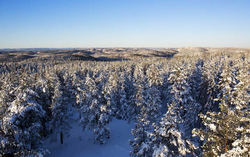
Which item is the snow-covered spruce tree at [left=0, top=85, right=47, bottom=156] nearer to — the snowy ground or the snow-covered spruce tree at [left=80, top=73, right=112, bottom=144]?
the snow-covered spruce tree at [left=80, top=73, right=112, bottom=144]

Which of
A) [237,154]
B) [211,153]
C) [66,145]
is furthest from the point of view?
[66,145]

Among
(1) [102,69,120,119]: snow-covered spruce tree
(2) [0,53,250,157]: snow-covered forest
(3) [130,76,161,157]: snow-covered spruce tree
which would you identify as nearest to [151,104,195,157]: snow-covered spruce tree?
(2) [0,53,250,157]: snow-covered forest

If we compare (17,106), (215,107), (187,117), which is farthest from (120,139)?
(17,106)

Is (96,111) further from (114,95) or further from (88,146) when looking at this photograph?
(114,95)

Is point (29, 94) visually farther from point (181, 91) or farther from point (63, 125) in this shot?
point (181, 91)

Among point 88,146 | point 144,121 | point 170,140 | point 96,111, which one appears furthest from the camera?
point 88,146

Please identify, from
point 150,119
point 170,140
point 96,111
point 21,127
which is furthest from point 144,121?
point 21,127
